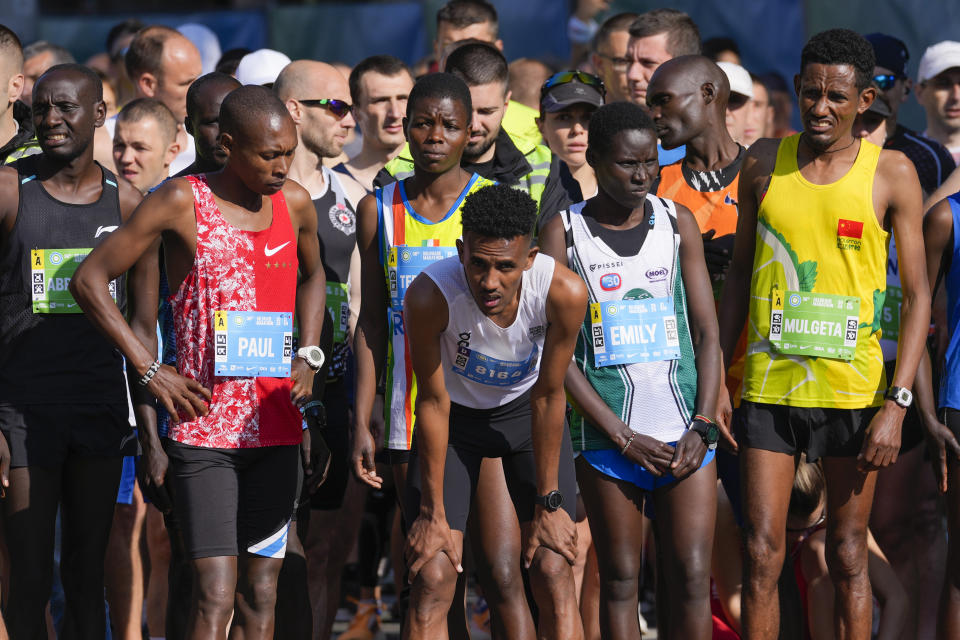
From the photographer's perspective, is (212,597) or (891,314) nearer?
(212,597)

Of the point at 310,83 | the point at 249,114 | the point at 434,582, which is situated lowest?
the point at 434,582

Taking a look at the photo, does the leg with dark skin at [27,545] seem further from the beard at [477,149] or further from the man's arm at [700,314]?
the man's arm at [700,314]

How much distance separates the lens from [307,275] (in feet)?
17.8

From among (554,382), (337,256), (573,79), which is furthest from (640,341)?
(573,79)

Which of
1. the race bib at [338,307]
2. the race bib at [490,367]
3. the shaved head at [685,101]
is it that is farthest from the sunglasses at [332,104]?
the race bib at [490,367]

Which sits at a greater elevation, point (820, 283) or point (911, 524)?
point (820, 283)

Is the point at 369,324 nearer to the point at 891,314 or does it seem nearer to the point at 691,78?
the point at 691,78

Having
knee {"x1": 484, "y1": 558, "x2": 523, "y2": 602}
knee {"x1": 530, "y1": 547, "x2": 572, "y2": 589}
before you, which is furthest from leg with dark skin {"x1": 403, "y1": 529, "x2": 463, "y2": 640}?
knee {"x1": 530, "y1": 547, "x2": 572, "y2": 589}

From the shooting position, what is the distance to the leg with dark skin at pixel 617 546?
17.1 feet

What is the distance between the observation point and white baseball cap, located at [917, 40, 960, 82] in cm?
741

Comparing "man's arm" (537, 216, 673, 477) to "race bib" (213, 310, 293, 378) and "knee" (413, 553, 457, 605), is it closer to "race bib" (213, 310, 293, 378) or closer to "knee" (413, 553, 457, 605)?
"knee" (413, 553, 457, 605)

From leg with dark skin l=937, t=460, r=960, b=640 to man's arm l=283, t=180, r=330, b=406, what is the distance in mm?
2526

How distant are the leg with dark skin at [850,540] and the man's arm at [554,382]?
48.1 inches

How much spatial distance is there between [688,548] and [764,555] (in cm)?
43
